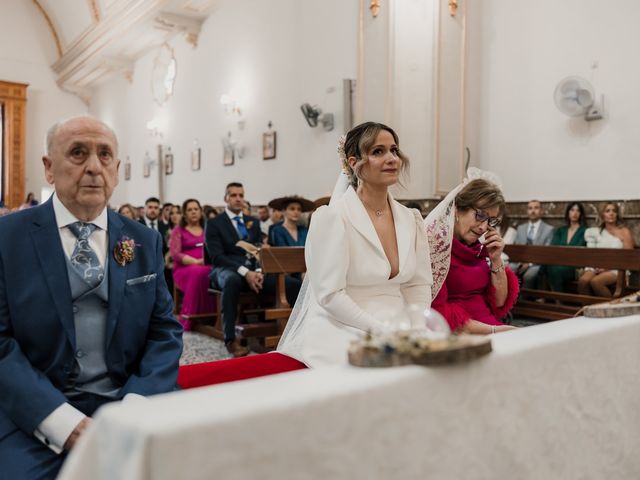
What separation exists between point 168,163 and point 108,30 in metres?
3.13

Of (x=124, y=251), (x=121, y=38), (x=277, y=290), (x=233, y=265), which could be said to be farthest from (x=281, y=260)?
(x=121, y=38)

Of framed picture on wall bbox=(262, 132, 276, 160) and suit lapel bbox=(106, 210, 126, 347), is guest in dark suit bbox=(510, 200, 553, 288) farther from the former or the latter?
A: suit lapel bbox=(106, 210, 126, 347)

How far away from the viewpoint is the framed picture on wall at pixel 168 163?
533 inches

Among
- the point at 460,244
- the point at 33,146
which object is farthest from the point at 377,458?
the point at 33,146

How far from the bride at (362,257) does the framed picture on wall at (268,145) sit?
749cm

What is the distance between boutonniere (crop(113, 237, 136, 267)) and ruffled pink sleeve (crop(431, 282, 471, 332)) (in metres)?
1.48

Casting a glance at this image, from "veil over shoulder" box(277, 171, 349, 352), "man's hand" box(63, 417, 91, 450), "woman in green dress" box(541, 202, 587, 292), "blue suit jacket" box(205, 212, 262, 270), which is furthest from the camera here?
"woman in green dress" box(541, 202, 587, 292)

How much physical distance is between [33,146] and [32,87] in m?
1.67

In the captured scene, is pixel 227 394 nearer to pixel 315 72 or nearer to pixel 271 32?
pixel 315 72

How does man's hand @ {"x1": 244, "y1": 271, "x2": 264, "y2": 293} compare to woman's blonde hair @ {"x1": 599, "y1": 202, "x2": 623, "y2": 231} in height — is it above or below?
below

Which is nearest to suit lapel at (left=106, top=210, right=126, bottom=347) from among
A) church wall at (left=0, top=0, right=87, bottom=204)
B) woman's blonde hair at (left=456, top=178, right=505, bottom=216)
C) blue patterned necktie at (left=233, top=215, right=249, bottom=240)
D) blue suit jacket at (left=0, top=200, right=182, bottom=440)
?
blue suit jacket at (left=0, top=200, right=182, bottom=440)

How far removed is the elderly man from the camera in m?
1.49

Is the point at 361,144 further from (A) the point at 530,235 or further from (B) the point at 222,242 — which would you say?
(A) the point at 530,235

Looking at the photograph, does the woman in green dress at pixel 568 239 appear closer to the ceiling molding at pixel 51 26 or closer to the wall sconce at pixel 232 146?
the wall sconce at pixel 232 146
